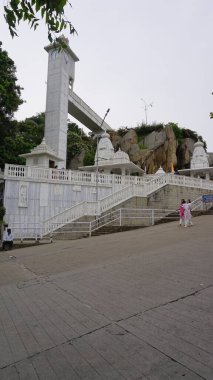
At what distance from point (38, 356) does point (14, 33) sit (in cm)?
373

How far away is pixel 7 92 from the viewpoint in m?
22.5

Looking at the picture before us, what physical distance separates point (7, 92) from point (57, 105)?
28.7 ft

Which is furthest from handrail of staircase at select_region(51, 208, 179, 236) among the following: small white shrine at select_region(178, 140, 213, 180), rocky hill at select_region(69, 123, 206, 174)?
rocky hill at select_region(69, 123, 206, 174)

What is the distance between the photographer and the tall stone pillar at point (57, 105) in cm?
3003

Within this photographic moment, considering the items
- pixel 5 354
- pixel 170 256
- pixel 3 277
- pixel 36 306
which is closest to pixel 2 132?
pixel 3 277

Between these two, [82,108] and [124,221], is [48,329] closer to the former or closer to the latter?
[124,221]

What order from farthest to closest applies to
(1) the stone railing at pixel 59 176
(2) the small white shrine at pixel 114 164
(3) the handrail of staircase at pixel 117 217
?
(2) the small white shrine at pixel 114 164 → (1) the stone railing at pixel 59 176 → (3) the handrail of staircase at pixel 117 217

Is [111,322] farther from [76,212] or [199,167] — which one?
[199,167]

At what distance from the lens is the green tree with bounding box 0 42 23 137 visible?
2205 centimetres

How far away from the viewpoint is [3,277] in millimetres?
8133

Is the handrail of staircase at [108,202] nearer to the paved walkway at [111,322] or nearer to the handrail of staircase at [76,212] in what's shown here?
the handrail of staircase at [76,212]

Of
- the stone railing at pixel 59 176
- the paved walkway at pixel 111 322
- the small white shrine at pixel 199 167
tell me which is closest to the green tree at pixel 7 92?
the stone railing at pixel 59 176

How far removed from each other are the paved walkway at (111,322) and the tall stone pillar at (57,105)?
2340cm

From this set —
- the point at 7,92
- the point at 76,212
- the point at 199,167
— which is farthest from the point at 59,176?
the point at 199,167
